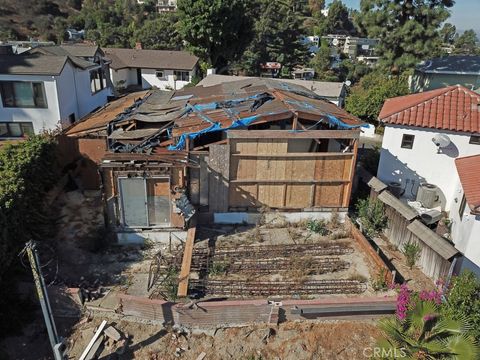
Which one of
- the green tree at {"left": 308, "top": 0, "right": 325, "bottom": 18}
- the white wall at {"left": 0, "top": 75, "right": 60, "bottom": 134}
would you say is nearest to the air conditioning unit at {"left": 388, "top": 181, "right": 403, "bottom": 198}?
the white wall at {"left": 0, "top": 75, "right": 60, "bottom": 134}

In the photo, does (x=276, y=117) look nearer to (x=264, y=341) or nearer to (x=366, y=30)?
(x=264, y=341)

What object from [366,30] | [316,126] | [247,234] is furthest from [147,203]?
[366,30]

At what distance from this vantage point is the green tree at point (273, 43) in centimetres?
4959

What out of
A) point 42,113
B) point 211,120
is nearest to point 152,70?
point 42,113

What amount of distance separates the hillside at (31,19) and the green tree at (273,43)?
40210 mm

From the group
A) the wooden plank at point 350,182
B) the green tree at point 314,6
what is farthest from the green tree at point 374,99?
the green tree at point 314,6

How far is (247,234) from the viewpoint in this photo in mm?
13305

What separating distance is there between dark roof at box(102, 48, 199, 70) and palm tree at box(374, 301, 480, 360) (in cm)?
4128

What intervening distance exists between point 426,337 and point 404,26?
27165 mm

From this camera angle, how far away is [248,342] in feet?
29.2

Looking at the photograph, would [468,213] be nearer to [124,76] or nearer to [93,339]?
[93,339]

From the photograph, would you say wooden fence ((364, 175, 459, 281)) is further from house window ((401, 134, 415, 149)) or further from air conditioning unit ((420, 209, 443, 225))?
house window ((401, 134, 415, 149))

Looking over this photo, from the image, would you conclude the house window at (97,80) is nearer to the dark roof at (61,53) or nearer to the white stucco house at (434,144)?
the dark roof at (61,53)

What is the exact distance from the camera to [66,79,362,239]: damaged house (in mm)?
12078
